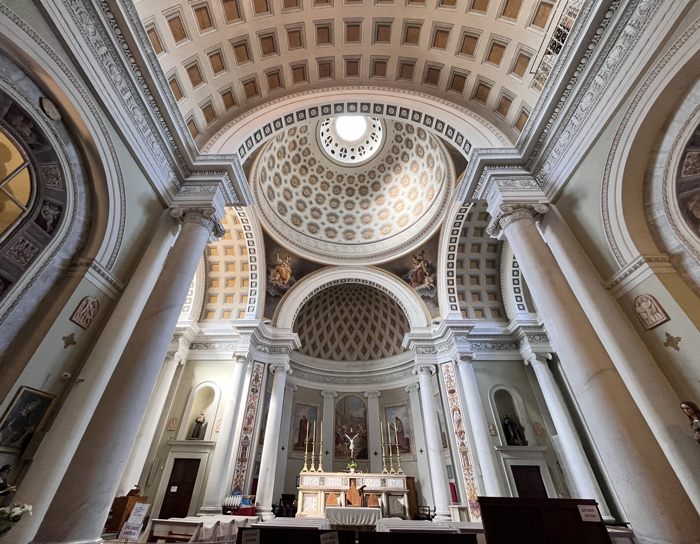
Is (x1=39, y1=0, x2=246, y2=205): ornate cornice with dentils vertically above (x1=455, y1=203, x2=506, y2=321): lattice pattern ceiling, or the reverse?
(x1=455, y1=203, x2=506, y2=321): lattice pattern ceiling

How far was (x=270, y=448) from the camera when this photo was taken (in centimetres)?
1270

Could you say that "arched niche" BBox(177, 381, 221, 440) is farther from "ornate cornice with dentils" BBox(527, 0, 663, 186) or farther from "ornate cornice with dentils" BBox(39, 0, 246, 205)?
"ornate cornice with dentils" BBox(527, 0, 663, 186)

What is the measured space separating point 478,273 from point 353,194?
809cm

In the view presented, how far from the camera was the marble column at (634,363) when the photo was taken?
4127mm

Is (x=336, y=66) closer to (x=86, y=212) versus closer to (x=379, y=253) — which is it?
(x=86, y=212)

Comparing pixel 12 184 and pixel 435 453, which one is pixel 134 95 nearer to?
pixel 12 184

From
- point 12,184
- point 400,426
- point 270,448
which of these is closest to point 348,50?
point 12,184

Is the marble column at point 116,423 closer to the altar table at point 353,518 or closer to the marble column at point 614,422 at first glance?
the altar table at point 353,518

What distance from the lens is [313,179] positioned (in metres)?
18.2

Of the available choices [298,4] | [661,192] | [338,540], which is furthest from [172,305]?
[661,192]

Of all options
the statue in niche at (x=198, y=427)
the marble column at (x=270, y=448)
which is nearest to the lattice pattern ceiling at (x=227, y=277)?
the marble column at (x=270, y=448)

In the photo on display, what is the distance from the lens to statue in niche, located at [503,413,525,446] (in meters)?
12.2

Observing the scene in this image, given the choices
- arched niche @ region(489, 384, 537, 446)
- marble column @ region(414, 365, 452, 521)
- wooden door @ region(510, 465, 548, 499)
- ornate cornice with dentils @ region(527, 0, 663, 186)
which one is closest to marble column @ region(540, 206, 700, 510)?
ornate cornice with dentils @ region(527, 0, 663, 186)

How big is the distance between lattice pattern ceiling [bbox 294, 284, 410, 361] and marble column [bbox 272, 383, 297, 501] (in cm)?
253
